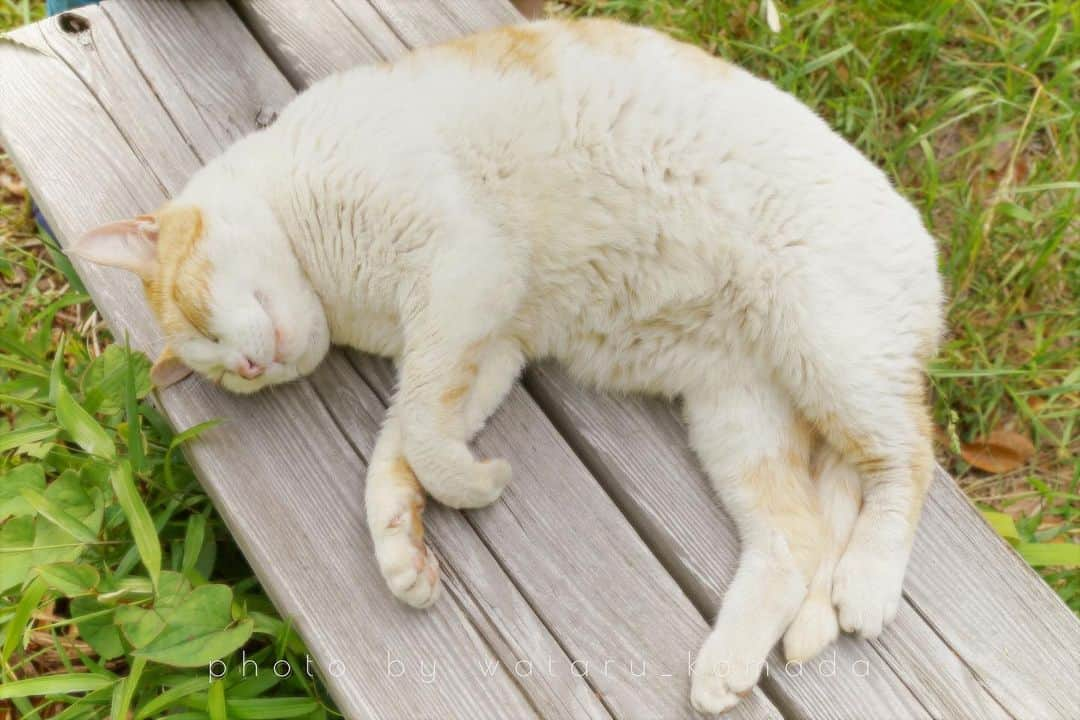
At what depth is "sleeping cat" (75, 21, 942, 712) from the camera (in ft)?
5.94

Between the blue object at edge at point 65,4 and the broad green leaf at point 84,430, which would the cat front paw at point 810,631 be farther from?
the blue object at edge at point 65,4

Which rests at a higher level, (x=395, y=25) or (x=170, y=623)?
(x=395, y=25)

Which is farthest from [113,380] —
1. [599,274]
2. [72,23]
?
[599,274]

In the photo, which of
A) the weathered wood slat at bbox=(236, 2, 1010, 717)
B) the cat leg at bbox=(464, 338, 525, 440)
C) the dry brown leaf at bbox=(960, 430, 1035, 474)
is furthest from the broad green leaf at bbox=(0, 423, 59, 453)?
the dry brown leaf at bbox=(960, 430, 1035, 474)

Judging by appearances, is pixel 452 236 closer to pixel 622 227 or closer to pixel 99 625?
pixel 622 227

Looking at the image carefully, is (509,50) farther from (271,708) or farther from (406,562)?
(271,708)

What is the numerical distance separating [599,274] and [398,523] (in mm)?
736

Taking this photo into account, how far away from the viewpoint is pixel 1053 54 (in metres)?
2.96

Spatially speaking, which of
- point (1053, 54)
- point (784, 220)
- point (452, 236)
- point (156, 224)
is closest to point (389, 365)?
point (452, 236)

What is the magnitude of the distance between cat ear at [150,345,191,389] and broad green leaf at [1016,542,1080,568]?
2.05 metres

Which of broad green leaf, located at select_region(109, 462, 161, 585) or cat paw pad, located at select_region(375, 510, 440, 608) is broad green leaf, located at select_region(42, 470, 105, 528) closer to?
broad green leaf, located at select_region(109, 462, 161, 585)

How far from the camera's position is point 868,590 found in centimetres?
176

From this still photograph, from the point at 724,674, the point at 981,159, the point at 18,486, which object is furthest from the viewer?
the point at 981,159

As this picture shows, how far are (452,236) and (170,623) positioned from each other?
3.30ft
